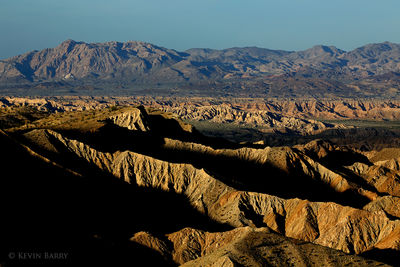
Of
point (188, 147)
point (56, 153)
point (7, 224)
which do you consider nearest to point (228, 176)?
point (188, 147)

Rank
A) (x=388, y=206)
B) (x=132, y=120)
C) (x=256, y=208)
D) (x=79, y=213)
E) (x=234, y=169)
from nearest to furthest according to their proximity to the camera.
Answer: (x=79, y=213) → (x=256, y=208) → (x=388, y=206) → (x=234, y=169) → (x=132, y=120)

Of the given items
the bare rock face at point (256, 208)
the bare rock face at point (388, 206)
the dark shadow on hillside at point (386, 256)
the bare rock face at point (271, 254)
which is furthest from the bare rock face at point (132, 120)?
the dark shadow on hillside at point (386, 256)

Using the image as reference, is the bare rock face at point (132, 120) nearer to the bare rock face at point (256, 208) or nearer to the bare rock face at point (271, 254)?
the bare rock face at point (256, 208)

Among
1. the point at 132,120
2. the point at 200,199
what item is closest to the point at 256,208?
the point at 200,199

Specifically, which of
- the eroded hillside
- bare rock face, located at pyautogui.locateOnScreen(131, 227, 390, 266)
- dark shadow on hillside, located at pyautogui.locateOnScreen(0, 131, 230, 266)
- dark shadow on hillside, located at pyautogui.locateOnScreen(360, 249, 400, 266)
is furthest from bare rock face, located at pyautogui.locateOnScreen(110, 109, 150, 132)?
dark shadow on hillside, located at pyautogui.locateOnScreen(360, 249, 400, 266)

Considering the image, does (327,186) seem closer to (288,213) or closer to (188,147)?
(288,213)

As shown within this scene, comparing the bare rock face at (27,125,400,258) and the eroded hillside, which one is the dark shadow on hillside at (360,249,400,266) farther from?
the bare rock face at (27,125,400,258)

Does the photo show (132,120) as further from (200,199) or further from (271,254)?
(271,254)
